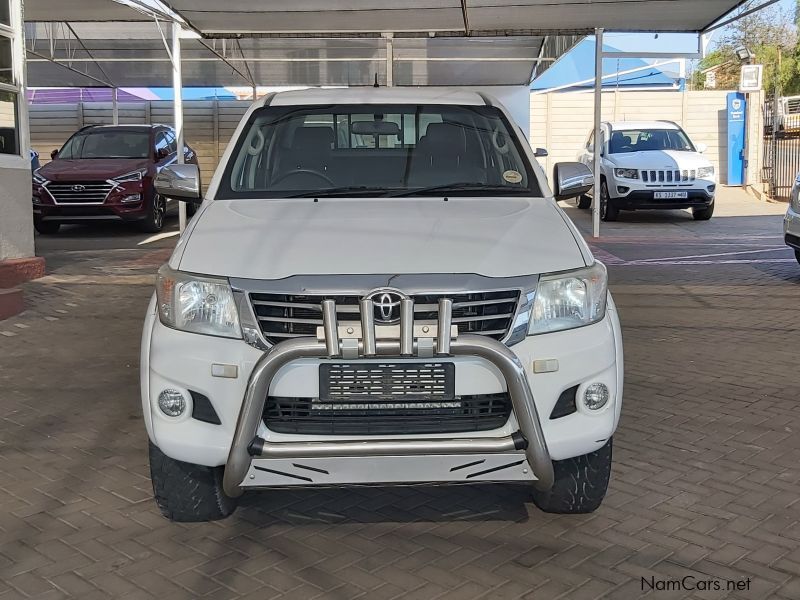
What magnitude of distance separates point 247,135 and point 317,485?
2.26 meters

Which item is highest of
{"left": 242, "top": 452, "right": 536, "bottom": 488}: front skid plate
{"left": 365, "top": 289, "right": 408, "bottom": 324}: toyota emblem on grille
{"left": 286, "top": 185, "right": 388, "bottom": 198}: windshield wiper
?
{"left": 286, "top": 185, "right": 388, "bottom": 198}: windshield wiper

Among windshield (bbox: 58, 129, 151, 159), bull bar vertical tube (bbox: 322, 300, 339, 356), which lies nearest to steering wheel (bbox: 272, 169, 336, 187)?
bull bar vertical tube (bbox: 322, 300, 339, 356)

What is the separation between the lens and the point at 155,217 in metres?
15.7

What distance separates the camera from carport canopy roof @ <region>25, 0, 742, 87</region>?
1298cm

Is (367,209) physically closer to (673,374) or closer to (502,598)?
(502,598)

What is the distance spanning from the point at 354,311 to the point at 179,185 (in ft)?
6.51

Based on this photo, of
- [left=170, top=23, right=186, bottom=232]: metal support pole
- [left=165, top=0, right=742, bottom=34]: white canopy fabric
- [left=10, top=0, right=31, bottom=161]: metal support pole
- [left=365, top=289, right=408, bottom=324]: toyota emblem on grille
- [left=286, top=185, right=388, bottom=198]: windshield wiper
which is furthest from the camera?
[left=170, top=23, right=186, bottom=232]: metal support pole

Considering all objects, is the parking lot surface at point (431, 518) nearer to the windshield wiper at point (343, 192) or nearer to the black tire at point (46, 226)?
the windshield wiper at point (343, 192)

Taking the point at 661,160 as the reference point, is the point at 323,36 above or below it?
above

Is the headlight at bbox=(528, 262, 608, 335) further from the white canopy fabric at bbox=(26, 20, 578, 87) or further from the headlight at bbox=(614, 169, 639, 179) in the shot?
the headlight at bbox=(614, 169, 639, 179)

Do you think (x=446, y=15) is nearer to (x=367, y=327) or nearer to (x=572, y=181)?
(x=572, y=181)

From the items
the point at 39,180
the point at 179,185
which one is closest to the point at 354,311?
the point at 179,185

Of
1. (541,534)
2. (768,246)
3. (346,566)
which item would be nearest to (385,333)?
(346,566)

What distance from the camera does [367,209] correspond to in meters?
4.28
